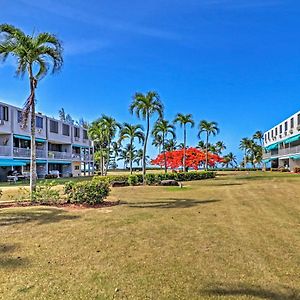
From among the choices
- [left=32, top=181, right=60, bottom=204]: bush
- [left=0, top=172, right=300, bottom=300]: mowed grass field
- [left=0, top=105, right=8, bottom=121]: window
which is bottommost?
[left=0, top=172, right=300, bottom=300]: mowed grass field

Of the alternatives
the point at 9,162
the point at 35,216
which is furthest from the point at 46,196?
the point at 9,162

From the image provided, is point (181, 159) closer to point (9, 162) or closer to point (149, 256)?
point (9, 162)

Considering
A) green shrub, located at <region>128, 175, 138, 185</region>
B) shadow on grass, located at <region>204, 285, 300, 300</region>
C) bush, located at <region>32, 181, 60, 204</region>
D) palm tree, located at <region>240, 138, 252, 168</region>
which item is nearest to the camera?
shadow on grass, located at <region>204, 285, 300, 300</region>

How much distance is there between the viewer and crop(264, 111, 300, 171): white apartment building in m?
56.1

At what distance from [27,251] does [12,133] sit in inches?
1395

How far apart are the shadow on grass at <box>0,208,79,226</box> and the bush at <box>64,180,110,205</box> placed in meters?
1.61

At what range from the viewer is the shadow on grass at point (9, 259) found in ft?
19.9

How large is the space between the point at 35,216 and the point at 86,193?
305cm

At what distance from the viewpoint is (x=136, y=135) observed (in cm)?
4094

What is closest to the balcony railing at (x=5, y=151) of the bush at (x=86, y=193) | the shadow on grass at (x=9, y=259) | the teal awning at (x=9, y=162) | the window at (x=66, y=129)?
the teal awning at (x=9, y=162)

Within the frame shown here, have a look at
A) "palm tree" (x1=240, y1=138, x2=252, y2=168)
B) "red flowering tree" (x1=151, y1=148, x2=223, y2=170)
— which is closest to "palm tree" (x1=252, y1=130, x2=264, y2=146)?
"palm tree" (x1=240, y1=138, x2=252, y2=168)

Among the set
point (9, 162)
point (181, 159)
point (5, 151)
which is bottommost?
point (9, 162)

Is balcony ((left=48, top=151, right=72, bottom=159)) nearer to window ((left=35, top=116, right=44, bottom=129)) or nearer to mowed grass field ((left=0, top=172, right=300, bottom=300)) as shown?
window ((left=35, top=116, right=44, bottom=129))

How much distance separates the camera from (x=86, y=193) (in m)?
13.5
